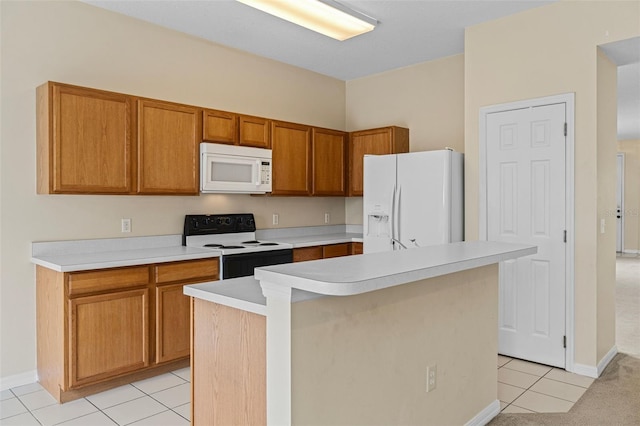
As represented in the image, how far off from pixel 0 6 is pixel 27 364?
2.50m

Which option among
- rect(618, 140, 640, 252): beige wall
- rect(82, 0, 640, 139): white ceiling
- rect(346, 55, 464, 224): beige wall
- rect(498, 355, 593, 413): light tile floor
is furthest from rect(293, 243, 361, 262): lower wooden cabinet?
rect(618, 140, 640, 252): beige wall

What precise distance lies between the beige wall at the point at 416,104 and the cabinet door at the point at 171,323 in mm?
2721

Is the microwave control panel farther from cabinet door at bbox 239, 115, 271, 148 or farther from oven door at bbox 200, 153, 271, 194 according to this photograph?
cabinet door at bbox 239, 115, 271, 148

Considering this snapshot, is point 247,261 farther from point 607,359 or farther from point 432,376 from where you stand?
point 607,359

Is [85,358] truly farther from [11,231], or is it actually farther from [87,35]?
[87,35]

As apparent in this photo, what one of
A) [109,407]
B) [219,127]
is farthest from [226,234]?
[109,407]

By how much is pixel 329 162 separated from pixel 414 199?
4.32 feet

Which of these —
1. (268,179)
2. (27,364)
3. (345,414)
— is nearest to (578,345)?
Result: (345,414)

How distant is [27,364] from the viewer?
3.22 meters

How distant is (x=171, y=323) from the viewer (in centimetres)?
338

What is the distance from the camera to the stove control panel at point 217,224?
13.3 ft

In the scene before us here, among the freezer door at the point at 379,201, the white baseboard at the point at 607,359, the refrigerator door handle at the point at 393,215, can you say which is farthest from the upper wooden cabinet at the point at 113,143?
the white baseboard at the point at 607,359

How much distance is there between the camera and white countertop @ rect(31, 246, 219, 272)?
2912 mm

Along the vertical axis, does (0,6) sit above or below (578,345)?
above
